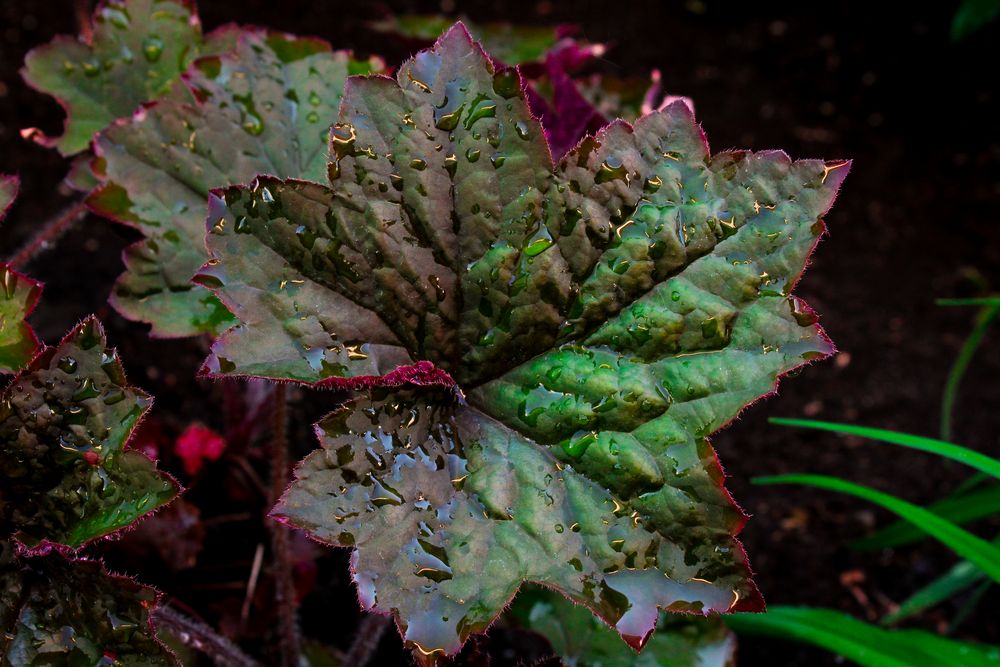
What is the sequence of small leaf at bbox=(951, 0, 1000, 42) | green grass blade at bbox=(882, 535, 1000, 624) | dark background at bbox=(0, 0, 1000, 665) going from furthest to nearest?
small leaf at bbox=(951, 0, 1000, 42) < dark background at bbox=(0, 0, 1000, 665) < green grass blade at bbox=(882, 535, 1000, 624)

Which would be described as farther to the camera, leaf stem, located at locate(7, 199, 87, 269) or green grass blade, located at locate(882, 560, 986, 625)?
green grass blade, located at locate(882, 560, 986, 625)

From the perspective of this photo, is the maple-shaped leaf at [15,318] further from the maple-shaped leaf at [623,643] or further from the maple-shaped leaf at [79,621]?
the maple-shaped leaf at [623,643]

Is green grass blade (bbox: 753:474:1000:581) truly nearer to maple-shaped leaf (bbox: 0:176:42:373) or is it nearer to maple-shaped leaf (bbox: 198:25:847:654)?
maple-shaped leaf (bbox: 198:25:847:654)

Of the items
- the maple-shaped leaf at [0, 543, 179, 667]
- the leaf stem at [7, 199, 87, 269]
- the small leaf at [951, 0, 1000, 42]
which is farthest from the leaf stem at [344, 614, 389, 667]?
the small leaf at [951, 0, 1000, 42]

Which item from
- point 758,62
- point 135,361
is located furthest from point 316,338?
point 758,62

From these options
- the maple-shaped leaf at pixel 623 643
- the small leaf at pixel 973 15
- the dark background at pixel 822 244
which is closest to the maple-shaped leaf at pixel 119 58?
the dark background at pixel 822 244

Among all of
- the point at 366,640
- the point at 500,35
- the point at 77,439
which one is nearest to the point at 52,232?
the point at 77,439
